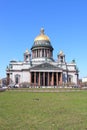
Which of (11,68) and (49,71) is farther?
(11,68)

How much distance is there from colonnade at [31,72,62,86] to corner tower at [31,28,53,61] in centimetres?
999

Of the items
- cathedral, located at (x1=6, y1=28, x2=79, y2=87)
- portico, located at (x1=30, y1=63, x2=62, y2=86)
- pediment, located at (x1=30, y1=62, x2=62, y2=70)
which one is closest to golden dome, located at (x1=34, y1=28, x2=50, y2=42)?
cathedral, located at (x1=6, y1=28, x2=79, y2=87)

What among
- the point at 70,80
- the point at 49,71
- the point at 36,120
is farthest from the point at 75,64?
the point at 36,120

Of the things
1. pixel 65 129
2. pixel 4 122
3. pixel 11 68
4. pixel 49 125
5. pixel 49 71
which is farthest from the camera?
pixel 11 68

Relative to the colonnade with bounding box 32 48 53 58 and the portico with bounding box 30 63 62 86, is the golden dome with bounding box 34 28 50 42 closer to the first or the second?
the colonnade with bounding box 32 48 53 58

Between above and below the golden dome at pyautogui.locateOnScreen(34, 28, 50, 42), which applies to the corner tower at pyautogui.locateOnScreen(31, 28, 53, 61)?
below

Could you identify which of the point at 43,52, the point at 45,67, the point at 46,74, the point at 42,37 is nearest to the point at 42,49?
the point at 43,52

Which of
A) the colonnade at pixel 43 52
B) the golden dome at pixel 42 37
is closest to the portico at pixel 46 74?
the colonnade at pixel 43 52

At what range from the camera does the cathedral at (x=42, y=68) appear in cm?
11125

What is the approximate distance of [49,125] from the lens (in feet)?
38.5

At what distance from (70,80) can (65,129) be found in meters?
108

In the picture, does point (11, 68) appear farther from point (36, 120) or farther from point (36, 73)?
point (36, 120)

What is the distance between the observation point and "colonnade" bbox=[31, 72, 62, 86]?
4370 inches

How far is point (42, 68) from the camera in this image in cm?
11112
